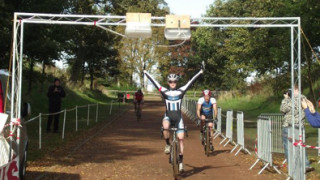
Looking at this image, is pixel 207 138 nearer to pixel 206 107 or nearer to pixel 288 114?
pixel 206 107

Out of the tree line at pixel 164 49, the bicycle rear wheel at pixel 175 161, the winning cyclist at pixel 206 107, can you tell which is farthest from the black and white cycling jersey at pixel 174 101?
the winning cyclist at pixel 206 107

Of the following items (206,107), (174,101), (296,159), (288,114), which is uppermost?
(174,101)

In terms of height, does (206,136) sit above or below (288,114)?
below

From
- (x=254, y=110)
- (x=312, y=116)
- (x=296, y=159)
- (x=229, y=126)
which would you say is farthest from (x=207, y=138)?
(x=254, y=110)

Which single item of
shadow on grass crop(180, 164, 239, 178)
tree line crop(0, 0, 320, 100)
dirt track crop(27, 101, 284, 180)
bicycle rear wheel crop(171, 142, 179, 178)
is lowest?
shadow on grass crop(180, 164, 239, 178)

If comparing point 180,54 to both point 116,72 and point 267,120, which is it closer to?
point 116,72

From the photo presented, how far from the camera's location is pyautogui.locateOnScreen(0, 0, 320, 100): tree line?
60.5 ft

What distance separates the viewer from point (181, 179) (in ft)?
30.9

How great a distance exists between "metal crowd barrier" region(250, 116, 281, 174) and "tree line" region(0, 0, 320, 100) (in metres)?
2.23

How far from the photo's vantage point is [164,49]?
7069cm

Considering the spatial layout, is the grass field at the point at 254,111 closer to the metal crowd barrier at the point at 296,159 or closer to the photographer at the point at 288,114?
the photographer at the point at 288,114

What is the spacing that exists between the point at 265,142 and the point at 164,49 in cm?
6065

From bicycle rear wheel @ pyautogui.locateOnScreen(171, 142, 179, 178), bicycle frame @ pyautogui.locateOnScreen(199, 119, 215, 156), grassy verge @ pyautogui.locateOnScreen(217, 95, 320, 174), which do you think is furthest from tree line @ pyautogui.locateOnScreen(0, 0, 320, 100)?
bicycle frame @ pyautogui.locateOnScreen(199, 119, 215, 156)

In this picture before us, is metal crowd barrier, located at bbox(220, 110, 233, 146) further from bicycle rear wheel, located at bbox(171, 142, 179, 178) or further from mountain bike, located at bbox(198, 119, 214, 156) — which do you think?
bicycle rear wheel, located at bbox(171, 142, 179, 178)
